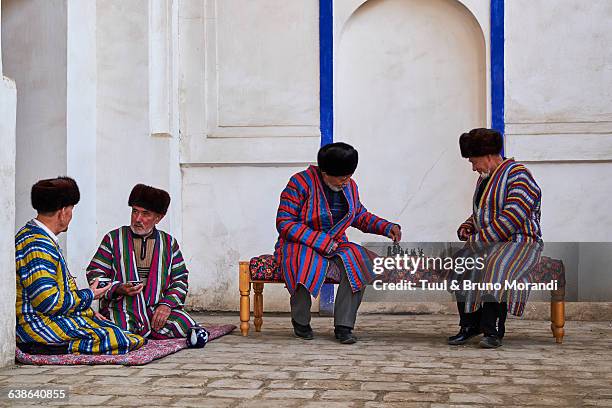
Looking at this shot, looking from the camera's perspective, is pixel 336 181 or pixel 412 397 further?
pixel 336 181

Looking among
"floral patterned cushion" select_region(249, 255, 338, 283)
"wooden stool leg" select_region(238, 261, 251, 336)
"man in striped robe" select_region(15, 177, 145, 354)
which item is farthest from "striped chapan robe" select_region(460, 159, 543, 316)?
"man in striped robe" select_region(15, 177, 145, 354)

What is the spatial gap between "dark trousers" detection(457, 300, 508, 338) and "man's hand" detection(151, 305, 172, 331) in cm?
183

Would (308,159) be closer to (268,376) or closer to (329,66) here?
(329,66)

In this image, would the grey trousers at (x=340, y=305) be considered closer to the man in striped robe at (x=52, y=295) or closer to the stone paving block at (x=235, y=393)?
the man in striped robe at (x=52, y=295)

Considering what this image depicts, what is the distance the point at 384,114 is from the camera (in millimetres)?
7914

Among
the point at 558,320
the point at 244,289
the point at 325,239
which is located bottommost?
the point at 558,320

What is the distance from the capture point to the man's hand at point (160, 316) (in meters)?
5.49

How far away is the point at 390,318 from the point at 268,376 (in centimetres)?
323

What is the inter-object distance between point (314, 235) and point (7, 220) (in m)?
2.04

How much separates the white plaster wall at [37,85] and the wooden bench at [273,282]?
64.2 inches

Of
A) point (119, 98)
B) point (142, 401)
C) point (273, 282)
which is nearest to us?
point (142, 401)

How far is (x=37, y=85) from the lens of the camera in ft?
21.9

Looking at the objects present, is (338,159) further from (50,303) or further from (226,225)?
(226,225)

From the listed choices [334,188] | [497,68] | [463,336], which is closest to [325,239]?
[334,188]
